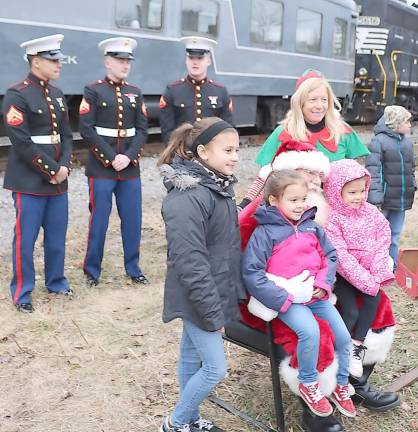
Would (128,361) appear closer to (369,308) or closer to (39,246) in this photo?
(369,308)

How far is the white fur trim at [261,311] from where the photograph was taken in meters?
2.56

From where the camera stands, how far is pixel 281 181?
104 inches

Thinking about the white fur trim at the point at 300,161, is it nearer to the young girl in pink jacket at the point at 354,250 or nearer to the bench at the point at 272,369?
the young girl in pink jacket at the point at 354,250

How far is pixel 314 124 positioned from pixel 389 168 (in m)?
1.38

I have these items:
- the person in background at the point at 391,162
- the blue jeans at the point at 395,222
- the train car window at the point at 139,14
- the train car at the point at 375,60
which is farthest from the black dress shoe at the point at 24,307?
the train car at the point at 375,60

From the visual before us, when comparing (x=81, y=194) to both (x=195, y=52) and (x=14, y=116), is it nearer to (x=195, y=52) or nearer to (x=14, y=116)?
(x=195, y=52)

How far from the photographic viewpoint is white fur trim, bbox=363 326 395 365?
9.77ft

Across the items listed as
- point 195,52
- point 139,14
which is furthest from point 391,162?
point 139,14

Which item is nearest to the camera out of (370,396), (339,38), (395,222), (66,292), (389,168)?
(370,396)

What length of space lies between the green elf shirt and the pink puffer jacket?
0.39m

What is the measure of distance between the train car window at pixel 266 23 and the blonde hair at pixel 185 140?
9.00 m

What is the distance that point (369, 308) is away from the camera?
9.67 ft

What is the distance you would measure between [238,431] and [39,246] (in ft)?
10.3

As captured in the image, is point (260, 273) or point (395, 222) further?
point (395, 222)
